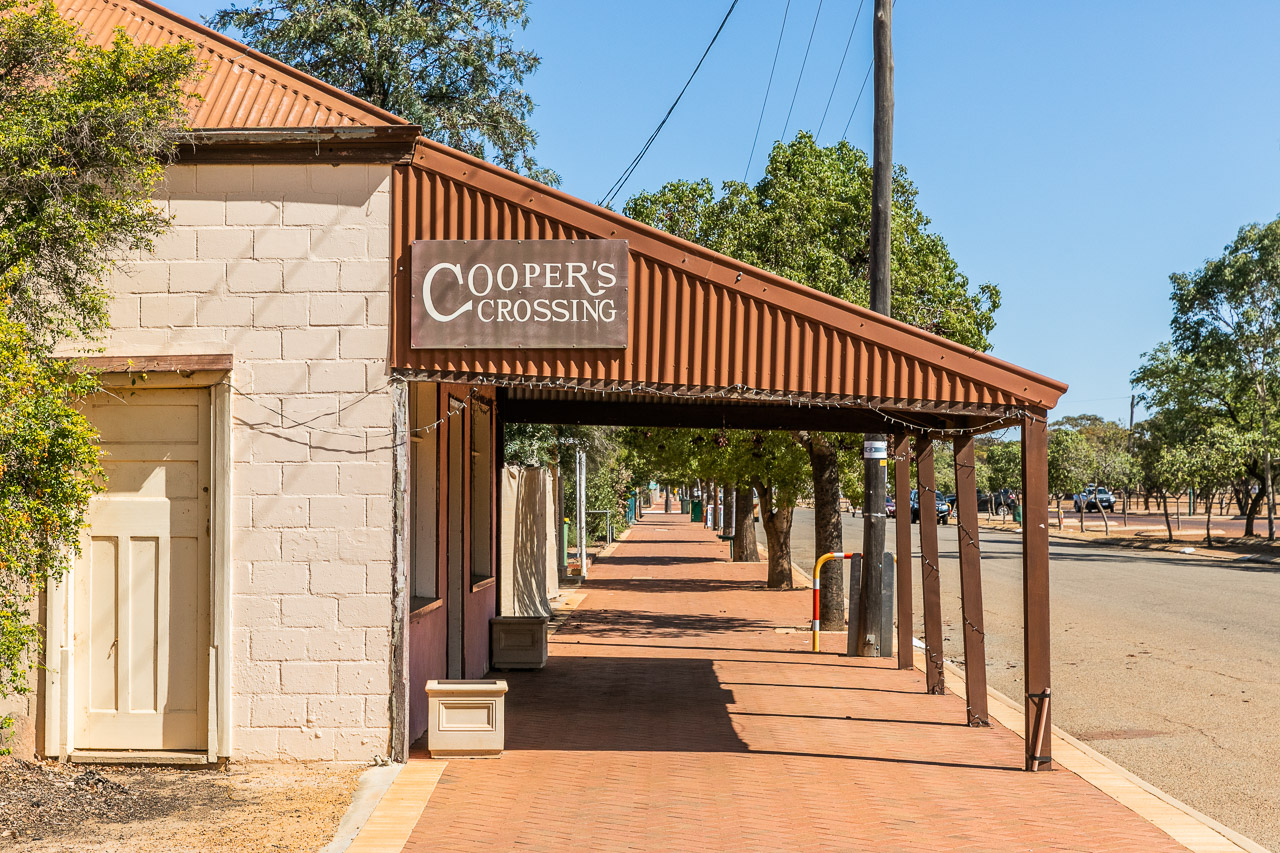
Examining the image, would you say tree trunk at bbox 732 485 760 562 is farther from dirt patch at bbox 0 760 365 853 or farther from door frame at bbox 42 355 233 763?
dirt patch at bbox 0 760 365 853

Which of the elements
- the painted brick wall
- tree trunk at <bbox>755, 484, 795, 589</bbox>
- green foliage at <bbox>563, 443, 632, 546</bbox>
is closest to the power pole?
the painted brick wall

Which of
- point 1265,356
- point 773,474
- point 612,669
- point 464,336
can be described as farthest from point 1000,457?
point 464,336

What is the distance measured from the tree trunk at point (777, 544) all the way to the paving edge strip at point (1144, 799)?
42.8 feet

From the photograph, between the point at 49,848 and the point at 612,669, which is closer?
the point at 49,848

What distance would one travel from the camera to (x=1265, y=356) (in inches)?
1548

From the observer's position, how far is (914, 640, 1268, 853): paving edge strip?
644 centimetres

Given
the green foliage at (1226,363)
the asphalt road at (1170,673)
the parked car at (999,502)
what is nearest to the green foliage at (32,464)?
the asphalt road at (1170,673)

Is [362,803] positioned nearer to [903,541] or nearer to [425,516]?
[425,516]

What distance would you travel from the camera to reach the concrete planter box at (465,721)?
8367 mm

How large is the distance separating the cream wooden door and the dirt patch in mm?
406

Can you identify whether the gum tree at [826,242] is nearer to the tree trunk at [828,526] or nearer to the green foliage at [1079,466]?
the tree trunk at [828,526]

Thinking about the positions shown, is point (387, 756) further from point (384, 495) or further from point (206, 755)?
point (384, 495)

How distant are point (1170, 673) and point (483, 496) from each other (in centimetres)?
779

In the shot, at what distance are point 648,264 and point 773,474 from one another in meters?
12.3
